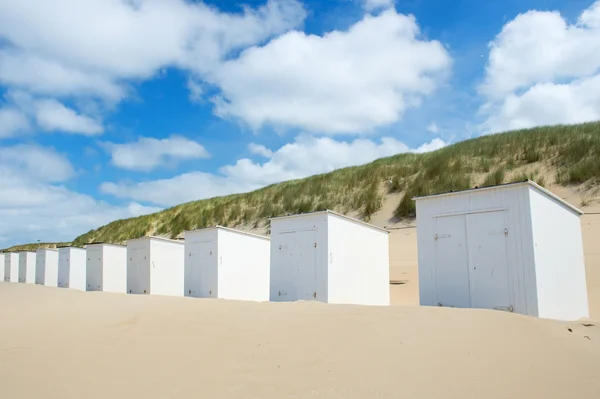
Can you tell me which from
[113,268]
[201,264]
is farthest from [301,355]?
[113,268]

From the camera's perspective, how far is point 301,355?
4.96 meters

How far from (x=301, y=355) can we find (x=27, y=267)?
24.9 meters

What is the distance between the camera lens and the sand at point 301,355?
4109mm

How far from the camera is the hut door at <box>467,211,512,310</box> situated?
9148mm

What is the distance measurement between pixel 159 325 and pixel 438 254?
578cm

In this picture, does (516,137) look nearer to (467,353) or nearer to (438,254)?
(438,254)

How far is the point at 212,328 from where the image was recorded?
20.2 ft

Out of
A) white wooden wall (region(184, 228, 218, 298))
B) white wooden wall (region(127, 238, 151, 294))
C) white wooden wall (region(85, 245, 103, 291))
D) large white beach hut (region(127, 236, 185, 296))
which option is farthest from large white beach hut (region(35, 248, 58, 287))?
white wooden wall (region(184, 228, 218, 298))

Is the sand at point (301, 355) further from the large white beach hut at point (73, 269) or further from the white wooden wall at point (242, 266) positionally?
the large white beach hut at point (73, 269)

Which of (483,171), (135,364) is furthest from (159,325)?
(483,171)

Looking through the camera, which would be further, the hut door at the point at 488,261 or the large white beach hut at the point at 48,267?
the large white beach hut at the point at 48,267

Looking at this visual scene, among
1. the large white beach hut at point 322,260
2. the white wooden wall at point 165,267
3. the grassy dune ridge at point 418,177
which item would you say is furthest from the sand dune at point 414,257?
the white wooden wall at point 165,267

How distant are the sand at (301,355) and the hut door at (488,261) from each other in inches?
102

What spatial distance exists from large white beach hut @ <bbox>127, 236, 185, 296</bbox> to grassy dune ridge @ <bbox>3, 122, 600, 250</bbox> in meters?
9.87
